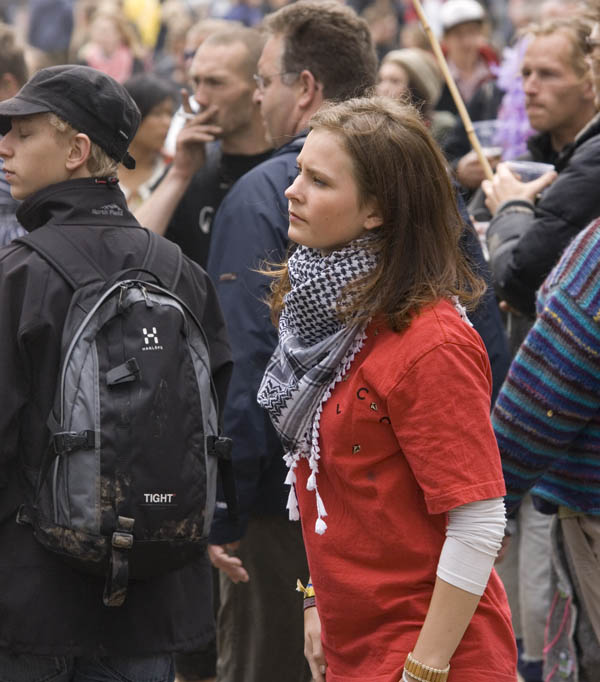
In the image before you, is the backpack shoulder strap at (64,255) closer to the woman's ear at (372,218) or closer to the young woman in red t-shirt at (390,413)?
the young woman in red t-shirt at (390,413)

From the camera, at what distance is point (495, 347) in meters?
3.85

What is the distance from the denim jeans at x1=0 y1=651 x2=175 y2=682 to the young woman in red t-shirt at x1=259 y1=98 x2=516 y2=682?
22.9 inches

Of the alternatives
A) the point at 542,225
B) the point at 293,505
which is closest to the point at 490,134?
the point at 542,225

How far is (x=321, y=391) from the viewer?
249 cm

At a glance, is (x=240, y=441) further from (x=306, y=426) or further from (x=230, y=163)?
(x=230, y=163)

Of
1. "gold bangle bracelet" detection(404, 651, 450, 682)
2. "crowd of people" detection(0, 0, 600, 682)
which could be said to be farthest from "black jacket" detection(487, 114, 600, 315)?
"gold bangle bracelet" detection(404, 651, 450, 682)

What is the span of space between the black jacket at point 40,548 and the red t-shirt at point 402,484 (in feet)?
1.91

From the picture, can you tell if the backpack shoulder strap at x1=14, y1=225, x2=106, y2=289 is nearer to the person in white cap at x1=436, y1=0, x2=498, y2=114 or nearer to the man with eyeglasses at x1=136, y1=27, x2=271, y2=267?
the man with eyeglasses at x1=136, y1=27, x2=271, y2=267

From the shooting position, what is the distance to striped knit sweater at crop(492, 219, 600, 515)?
2957 millimetres

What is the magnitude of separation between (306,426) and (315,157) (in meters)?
0.56

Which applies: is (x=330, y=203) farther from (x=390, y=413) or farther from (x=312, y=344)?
(x=390, y=413)

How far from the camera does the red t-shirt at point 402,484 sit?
2.29 metres

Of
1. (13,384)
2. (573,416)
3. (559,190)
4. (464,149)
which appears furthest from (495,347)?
(464,149)

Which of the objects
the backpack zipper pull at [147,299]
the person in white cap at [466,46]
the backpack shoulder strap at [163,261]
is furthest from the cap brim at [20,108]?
the person in white cap at [466,46]
